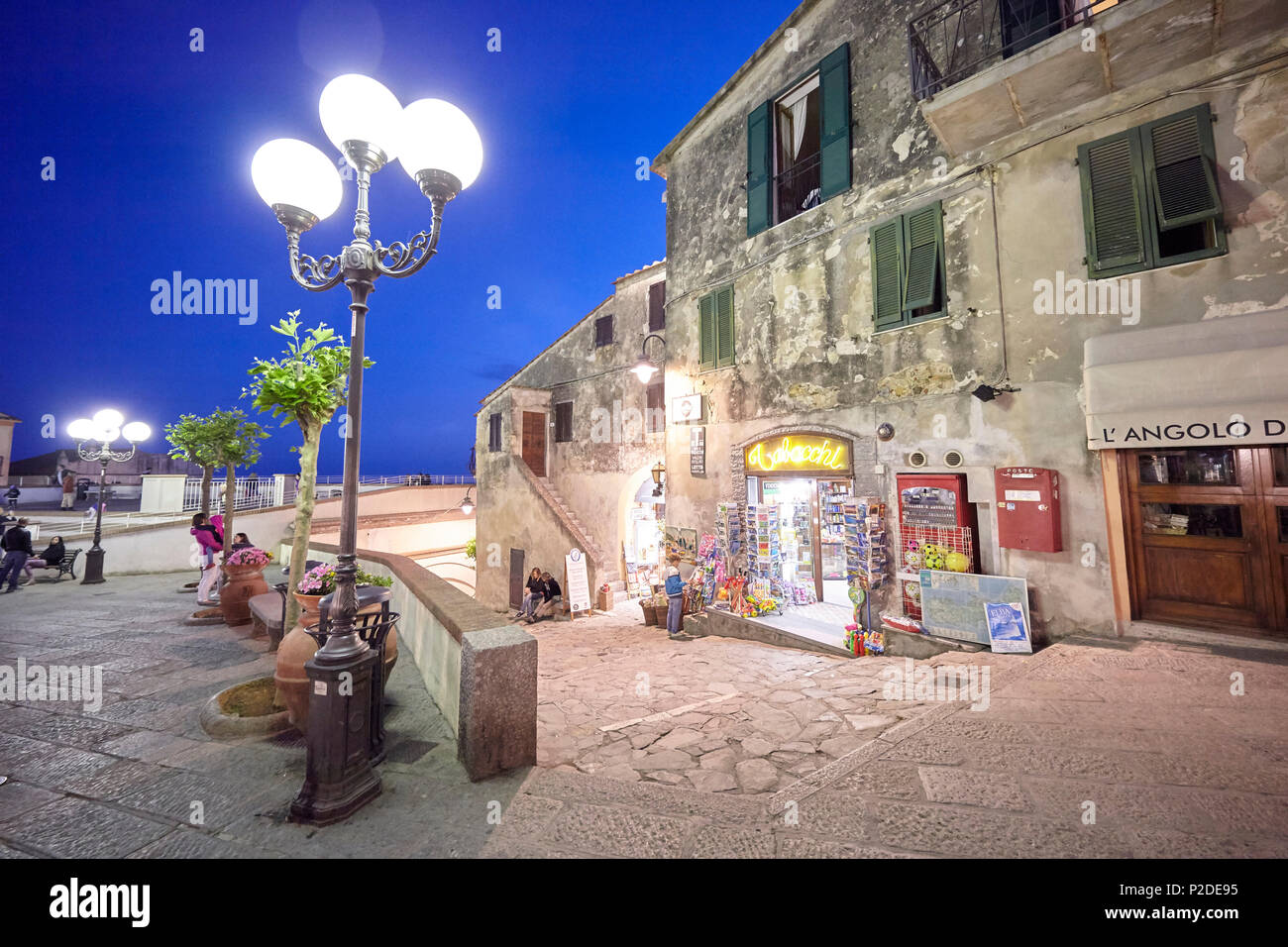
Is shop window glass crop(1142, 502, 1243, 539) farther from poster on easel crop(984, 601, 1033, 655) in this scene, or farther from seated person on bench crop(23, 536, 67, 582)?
seated person on bench crop(23, 536, 67, 582)

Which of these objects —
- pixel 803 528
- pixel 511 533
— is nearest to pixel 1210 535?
pixel 803 528

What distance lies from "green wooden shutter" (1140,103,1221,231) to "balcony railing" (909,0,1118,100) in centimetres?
195

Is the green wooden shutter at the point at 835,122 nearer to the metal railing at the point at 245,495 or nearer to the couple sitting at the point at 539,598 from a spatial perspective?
the couple sitting at the point at 539,598

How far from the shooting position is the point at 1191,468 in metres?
5.05

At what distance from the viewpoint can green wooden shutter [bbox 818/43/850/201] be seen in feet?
25.8

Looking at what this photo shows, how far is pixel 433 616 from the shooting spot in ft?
16.0

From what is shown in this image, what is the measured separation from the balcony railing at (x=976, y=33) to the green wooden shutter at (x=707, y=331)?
4.46 meters

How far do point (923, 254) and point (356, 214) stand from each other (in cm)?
690

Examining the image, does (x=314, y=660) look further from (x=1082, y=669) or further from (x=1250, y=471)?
(x=1250, y=471)

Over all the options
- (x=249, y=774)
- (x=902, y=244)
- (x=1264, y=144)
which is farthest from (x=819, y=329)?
(x=249, y=774)

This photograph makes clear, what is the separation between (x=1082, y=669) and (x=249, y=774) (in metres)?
6.84

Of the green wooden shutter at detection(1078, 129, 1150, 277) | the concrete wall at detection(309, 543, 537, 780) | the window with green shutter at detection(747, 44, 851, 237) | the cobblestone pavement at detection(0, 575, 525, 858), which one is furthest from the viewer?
the window with green shutter at detection(747, 44, 851, 237)

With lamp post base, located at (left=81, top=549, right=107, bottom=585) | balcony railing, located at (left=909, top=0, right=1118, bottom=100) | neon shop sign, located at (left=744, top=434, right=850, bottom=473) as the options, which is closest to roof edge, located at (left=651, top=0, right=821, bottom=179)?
balcony railing, located at (left=909, top=0, right=1118, bottom=100)
